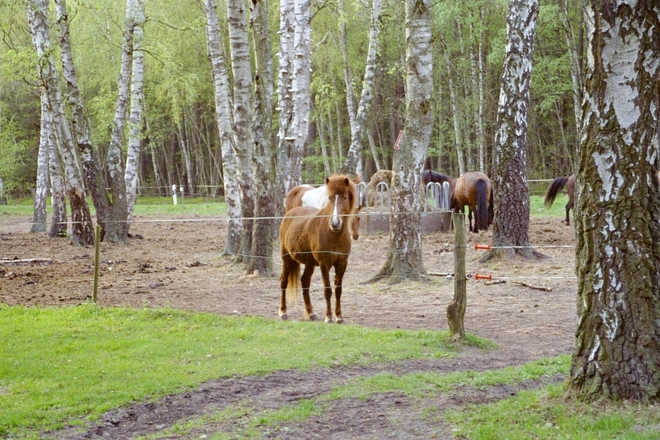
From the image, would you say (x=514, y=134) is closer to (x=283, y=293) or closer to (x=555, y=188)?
(x=283, y=293)

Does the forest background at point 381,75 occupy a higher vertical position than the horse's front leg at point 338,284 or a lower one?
higher

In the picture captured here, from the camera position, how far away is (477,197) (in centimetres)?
1934

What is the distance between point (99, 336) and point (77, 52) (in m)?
33.8

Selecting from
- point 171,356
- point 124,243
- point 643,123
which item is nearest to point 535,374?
point 643,123

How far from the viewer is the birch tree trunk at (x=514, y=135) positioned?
1304 centimetres

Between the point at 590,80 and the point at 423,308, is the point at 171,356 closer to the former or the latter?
the point at 423,308

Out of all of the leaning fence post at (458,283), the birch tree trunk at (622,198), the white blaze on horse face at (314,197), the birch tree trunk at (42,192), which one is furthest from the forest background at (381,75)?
the birch tree trunk at (622,198)

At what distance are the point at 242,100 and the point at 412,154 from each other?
10.2 ft

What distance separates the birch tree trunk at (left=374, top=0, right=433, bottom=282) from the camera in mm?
11453

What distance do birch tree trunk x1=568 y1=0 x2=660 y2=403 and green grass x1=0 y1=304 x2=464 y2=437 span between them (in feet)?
8.40

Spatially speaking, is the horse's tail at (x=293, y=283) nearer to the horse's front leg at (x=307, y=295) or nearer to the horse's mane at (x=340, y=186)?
the horse's front leg at (x=307, y=295)

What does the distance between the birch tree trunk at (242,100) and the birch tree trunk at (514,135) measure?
423cm

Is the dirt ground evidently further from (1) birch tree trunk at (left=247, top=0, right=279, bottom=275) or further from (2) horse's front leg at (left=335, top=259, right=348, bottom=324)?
(1) birch tree trunk at (left=247, top=0, right=279, bottom=275)

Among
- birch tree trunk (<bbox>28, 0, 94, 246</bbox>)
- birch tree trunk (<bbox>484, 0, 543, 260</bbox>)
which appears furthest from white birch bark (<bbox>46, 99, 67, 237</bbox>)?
birch tree trunk (<bbox>484, 0, 543, 260</bbox>)
